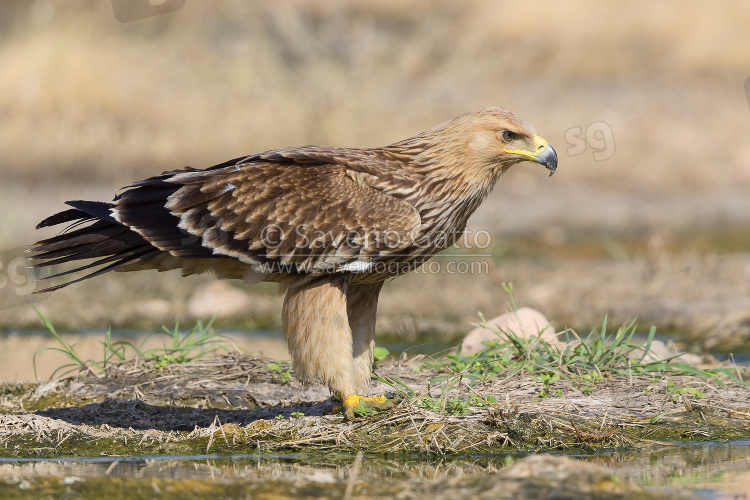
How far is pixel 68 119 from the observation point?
15820 mm

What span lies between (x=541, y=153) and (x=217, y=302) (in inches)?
166

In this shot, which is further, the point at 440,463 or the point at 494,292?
the point at 494,292

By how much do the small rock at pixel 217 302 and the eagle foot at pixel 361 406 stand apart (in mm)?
3590

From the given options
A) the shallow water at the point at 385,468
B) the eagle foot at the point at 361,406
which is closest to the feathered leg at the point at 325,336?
the eagle foot at the point at 361,406

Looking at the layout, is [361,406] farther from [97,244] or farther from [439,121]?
[439,121]

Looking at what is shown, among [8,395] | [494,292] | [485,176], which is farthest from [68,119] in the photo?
[485,176]

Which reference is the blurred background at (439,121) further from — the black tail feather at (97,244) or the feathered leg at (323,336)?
the feathered leg at (323,336)

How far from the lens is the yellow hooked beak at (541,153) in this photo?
594 centimetres

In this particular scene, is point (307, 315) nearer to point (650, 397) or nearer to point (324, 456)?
point (324, 456)

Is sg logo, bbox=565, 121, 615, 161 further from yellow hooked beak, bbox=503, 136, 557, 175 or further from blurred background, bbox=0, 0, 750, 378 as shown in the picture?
yellow hooked beak, bbox=503, 136, 557, 175

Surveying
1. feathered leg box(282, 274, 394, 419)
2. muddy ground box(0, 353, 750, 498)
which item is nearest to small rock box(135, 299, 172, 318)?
muddy ground box(0, 353, 750, 498)

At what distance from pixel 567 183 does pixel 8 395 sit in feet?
35.8

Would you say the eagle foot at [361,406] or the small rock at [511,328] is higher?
the small rock at [511,328]

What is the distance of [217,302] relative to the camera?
9336 mm
